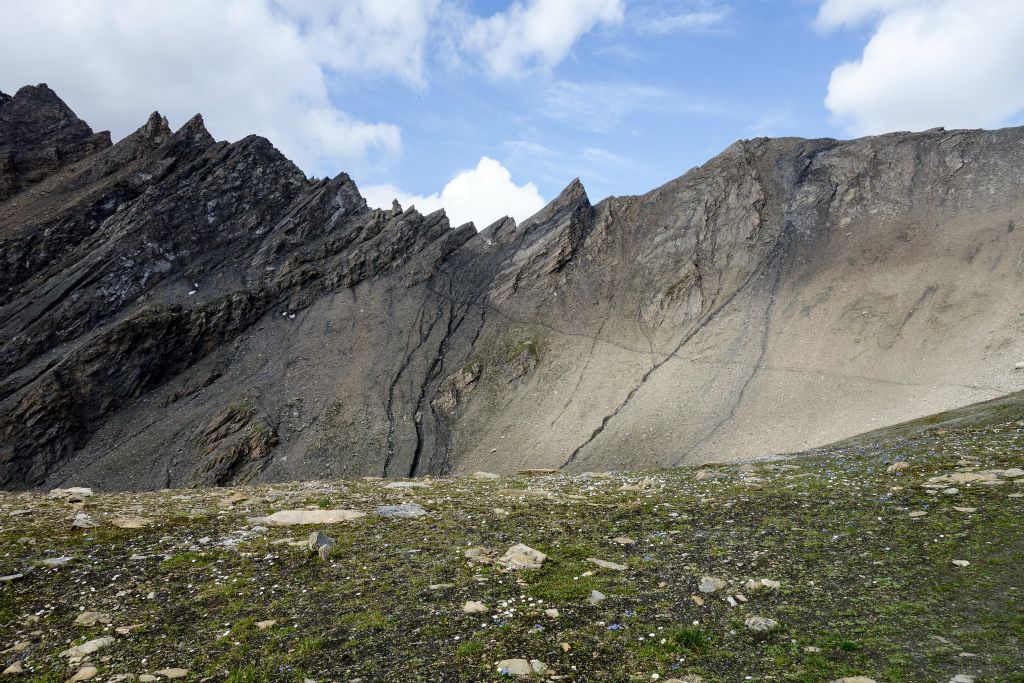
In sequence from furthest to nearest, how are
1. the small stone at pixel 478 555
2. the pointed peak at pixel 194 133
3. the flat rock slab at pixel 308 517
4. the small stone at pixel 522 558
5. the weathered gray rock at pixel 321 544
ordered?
1. the pointed peak at pixel 194 133
2. the flat rock slab at pixel 308 517
3. the weathered gray rock at pixel 321 544
4. the small stone at pixel 478 555
5. the small stone at pixel 522 558

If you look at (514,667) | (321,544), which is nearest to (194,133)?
(321,544)

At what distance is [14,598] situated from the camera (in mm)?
11734

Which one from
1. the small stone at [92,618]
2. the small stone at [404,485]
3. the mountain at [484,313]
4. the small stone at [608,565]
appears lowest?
the small stone at [92,618]

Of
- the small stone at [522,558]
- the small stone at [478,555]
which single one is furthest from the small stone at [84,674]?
the small stone at [522,558]

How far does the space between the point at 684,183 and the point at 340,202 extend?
4488cm

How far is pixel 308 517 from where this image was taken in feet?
55.1

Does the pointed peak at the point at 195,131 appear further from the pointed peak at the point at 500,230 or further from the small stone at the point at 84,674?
the small stone at the point at 84,674

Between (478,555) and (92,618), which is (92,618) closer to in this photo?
(92,618)

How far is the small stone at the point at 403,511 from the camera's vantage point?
17266 millimetres

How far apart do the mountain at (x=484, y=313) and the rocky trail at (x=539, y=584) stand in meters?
29.1

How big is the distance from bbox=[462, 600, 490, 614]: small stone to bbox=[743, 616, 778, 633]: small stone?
4104 mm

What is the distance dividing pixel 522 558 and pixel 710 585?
146 inches

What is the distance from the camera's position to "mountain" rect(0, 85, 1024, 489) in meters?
50.5

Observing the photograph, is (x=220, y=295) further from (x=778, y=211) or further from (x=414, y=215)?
(x=778, y=211)
